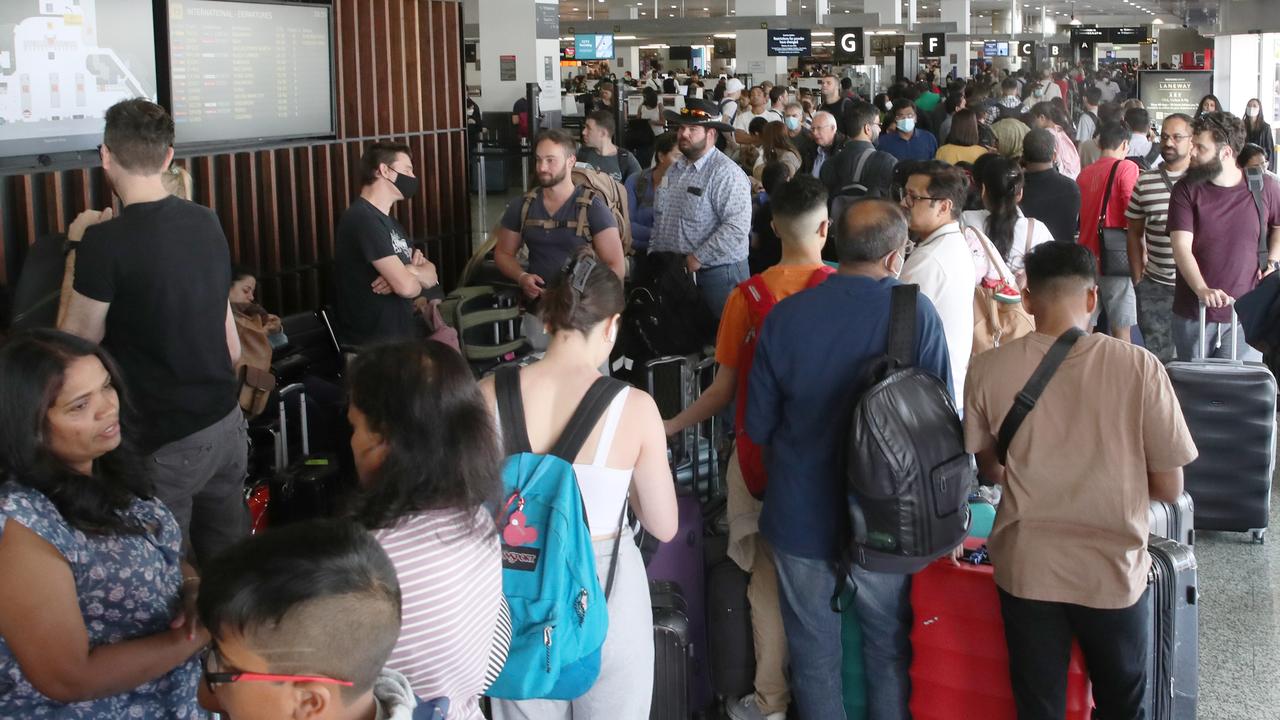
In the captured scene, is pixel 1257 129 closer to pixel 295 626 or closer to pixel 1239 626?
pixel 1239 626

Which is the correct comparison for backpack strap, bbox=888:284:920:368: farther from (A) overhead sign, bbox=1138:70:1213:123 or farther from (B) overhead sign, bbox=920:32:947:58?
(B) overhead sign, bbox=920:32:947:58

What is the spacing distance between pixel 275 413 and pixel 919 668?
2926 mm

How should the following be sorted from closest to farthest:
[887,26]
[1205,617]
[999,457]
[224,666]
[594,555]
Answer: [224,666] < [594,555] < [999,457] < [1205,617] < [887,26]

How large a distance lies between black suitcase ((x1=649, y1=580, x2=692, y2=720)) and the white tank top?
799mm

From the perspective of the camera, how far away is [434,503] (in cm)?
217

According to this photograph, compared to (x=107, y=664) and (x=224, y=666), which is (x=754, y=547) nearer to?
(x=107, y=664)

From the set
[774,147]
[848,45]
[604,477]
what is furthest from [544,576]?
[848,45]

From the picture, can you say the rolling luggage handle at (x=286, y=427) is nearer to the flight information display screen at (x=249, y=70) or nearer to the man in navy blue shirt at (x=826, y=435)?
the flight information display screen at (x=249, y=70)

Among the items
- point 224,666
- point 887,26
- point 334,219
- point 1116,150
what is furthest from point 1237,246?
point 887,26

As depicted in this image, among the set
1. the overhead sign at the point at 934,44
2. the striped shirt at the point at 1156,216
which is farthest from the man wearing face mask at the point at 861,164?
the overhead sign at the point at 934,44

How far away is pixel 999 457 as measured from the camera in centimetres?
319

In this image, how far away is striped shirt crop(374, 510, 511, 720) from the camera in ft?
6.91

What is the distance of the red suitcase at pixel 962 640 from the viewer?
3414mm

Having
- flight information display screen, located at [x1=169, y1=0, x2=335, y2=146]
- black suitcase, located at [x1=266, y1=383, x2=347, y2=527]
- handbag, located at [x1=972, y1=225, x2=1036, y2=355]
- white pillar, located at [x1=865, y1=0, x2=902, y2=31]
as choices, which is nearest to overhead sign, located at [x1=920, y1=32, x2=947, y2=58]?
white pillar, located at [x1=865, y1=0, x2=902, y2=31]
